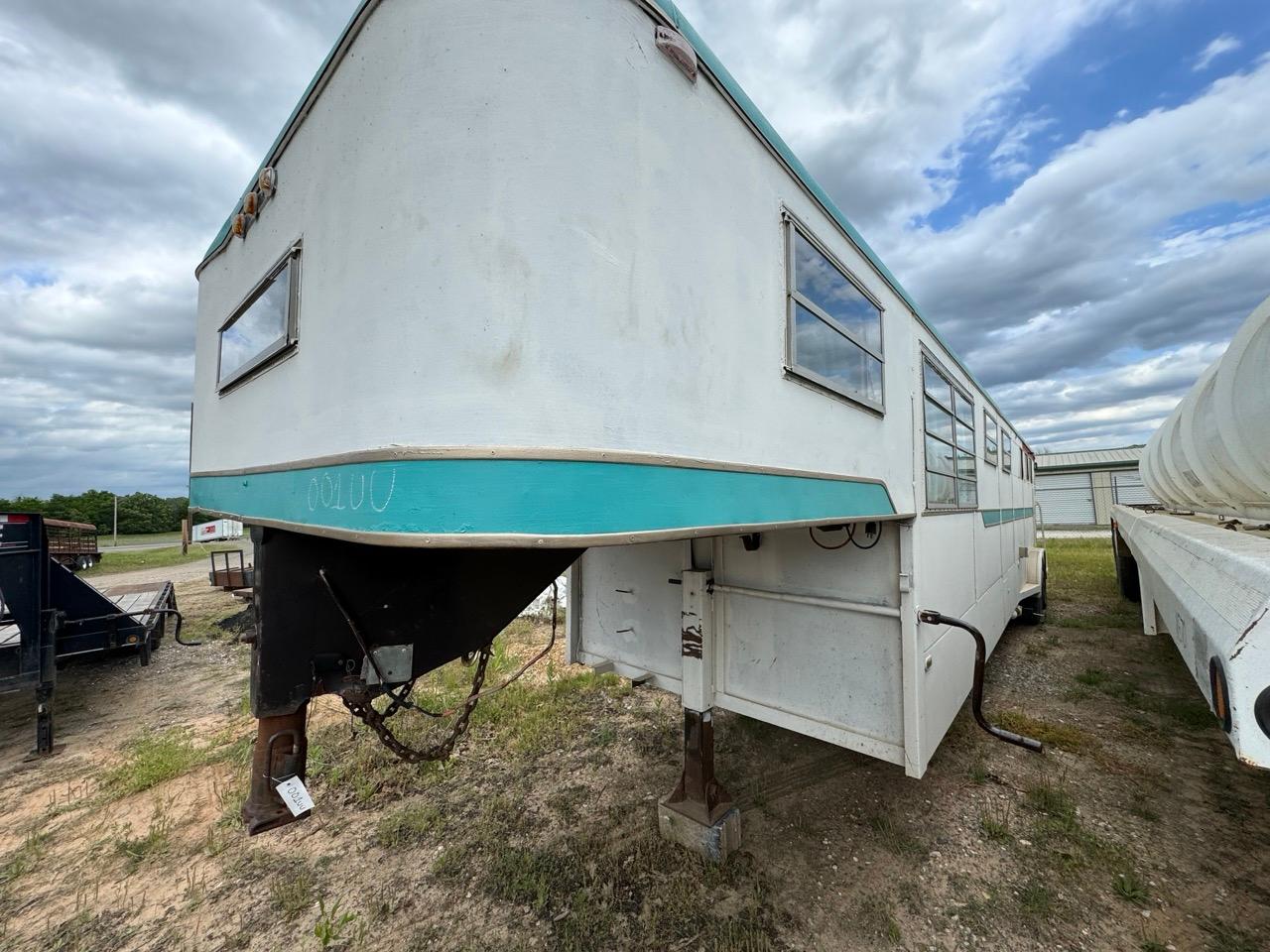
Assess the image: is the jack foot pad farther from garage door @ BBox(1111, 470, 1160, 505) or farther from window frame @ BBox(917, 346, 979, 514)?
garage door @ BBox(1111, 470, 1160, 505)

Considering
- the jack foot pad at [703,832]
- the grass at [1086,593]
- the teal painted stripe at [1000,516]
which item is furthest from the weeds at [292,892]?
the grass at [1086,593]

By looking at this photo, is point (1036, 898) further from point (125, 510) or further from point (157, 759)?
point (125, 510)

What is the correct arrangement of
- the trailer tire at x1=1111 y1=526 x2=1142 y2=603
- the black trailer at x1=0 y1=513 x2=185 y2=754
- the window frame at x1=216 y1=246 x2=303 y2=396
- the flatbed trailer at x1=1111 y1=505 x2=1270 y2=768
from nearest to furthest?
the flatbed trailer at x1=1111 y1=505 x2=1270 y2=768
the window frame at x1=216 y1=246 x2=303 y2=396
the black trailer at x1=0 y1=513 x2=185 y2=754
the trailer tire at x1=1111 y1=526 x2=1142 y2=603

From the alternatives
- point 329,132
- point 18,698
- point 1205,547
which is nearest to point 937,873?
point 1205,547

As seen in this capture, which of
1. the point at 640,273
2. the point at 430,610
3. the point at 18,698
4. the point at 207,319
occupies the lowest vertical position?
the point at 18,698

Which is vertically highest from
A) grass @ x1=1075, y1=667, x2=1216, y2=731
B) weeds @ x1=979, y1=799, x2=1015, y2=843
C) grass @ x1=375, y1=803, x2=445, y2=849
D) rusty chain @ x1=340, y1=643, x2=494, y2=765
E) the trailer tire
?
rusty chain @ x1=340, y1=643, x2=494, y2=765

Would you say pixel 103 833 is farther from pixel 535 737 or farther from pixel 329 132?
pixel 329 132

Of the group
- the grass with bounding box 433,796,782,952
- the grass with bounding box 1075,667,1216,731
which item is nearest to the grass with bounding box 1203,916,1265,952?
the grass with bounding box 433,796,782,952

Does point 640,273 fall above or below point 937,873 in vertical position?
above

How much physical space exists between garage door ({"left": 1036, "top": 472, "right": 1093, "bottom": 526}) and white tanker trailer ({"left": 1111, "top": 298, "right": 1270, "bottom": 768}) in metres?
23.3

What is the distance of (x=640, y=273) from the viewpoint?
50.8 inches

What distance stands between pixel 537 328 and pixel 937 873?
3.42 meters

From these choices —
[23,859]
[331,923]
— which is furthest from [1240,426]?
[23,859]

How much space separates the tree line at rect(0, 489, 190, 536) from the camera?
110ft
